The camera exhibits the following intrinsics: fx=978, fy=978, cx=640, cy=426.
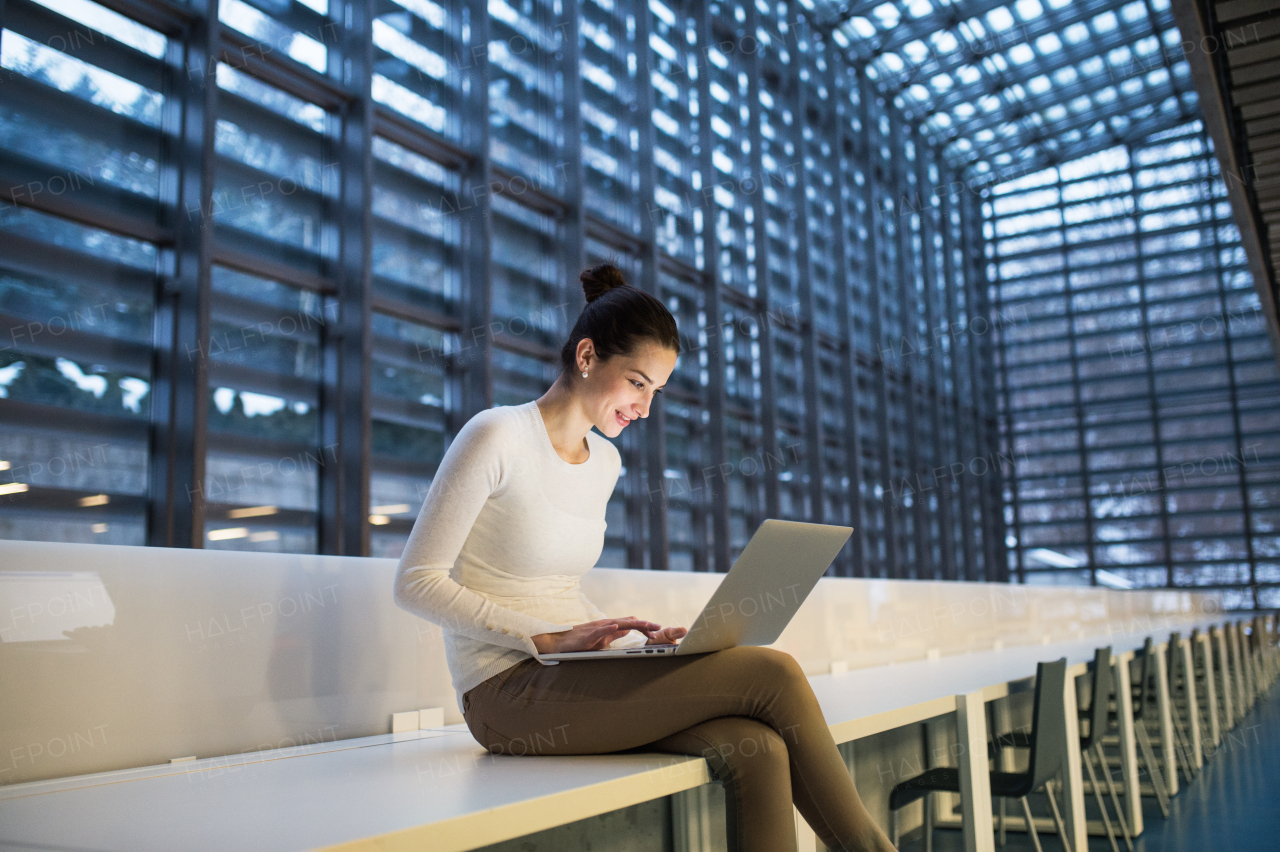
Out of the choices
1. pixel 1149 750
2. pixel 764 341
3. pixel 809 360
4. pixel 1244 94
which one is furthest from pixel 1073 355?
pixel 1244 94

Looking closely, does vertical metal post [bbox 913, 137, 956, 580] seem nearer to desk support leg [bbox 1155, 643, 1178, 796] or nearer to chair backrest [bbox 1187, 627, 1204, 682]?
chair backrest [bbox 1187, 627, 1204, 682]

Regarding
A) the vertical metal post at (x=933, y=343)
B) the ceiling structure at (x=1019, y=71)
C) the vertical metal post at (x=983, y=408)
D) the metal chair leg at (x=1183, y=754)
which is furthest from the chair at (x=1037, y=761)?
the vertical metal post at (x=983, y=408)

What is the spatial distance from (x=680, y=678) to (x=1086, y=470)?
1784cm

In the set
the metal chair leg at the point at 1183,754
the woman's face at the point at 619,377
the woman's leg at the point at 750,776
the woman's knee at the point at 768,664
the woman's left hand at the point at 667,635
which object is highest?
the woman's face at the point at 619,377

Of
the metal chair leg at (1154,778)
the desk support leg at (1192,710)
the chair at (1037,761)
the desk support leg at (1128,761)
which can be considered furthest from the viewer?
the desk support leg at (1192,710)

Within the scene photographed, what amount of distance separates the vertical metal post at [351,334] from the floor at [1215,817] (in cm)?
388

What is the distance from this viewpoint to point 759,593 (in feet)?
4.59

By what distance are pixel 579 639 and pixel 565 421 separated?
42 centimetres

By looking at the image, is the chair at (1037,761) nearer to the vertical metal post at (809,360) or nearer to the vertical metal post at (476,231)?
the vertical metal post at (476,231)

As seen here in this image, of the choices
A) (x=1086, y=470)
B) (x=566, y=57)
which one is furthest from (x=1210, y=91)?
(x=1086, y=470)

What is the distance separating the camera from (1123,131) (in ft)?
57.1

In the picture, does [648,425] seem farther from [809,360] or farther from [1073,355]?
[1073,355]

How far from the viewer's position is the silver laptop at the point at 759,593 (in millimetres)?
1313

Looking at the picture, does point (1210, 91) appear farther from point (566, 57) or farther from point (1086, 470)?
point (1086, 470)
